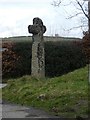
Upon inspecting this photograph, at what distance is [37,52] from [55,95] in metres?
6.21

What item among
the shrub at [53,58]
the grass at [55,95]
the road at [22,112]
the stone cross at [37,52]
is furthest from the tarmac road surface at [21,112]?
the shrub at [53,58]

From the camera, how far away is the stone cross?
19156 millimetres

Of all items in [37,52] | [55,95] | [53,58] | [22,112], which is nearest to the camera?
[22,112]

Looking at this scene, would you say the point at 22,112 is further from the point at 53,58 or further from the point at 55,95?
the point at 53,58

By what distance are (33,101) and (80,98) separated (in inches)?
A: 83.0

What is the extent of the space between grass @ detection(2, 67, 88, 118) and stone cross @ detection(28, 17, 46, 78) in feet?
2.36

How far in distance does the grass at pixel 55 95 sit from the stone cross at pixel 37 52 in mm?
720

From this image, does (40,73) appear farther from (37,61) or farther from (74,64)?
(74,64)

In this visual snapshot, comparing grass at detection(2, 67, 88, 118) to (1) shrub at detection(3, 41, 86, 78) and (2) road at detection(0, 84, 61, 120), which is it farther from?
(1) shrub at detection(3, 41, 86, 78)

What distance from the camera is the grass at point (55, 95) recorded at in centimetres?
1118

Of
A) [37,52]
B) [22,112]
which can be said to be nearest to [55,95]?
[22,112]

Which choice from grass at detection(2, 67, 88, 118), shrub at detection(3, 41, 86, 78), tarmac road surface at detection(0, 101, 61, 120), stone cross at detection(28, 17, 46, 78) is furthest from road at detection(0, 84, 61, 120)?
shrub at detection(3, 41, 86, 78)

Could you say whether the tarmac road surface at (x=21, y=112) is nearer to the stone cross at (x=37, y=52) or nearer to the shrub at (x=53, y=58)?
the stone cross at (x=37, y=52)

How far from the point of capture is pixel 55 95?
43.7ft
